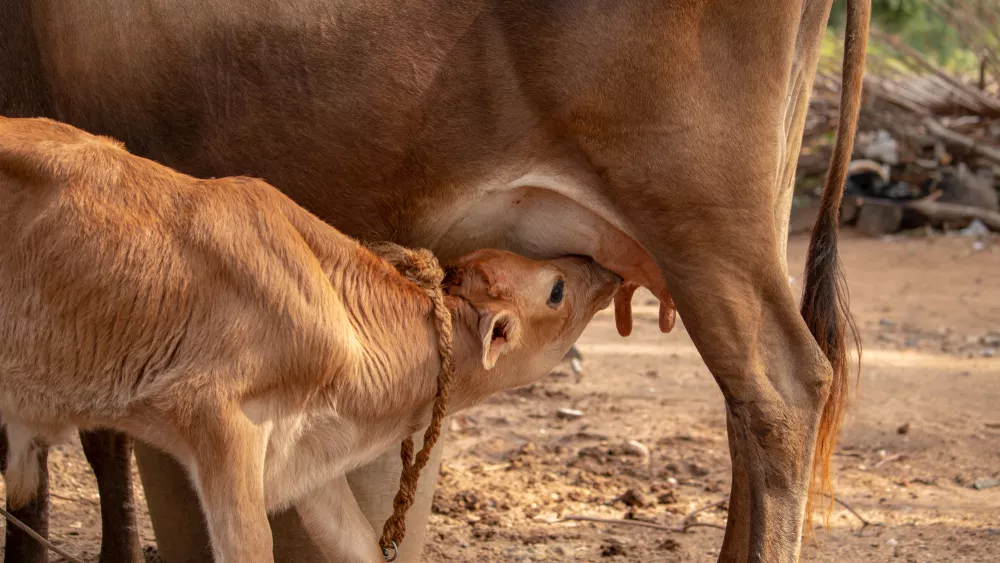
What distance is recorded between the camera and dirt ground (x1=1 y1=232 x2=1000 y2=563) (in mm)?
4988

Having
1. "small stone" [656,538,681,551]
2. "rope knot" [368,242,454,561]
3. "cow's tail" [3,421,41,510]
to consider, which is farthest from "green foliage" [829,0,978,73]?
"cow's tail" [3,421,41,510]

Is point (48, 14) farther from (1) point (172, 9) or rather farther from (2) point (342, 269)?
(2) point (342, 269)

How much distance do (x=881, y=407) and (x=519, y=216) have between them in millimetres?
3630

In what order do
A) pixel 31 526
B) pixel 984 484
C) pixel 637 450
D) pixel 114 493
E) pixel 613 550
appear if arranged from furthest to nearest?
pixel 637 450 → pixel 984 484 → pixel 613 550 → pixel 114 493 → pixel 31 526

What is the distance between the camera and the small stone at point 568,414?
22.1 ft

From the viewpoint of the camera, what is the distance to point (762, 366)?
12.6 ft

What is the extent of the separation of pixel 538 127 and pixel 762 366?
3.38 ft

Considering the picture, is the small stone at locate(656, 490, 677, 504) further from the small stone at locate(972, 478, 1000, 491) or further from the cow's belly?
→ the cow's belly

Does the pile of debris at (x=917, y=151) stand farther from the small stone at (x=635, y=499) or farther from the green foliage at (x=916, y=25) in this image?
the small stone at (x=635, y=499)

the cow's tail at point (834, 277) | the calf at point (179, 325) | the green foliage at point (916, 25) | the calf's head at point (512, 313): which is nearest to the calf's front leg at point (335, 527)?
the calf at point (179, 325)

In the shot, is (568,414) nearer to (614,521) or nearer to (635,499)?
(635,499)

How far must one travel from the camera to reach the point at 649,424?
662 cm

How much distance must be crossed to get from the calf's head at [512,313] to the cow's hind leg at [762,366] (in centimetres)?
35

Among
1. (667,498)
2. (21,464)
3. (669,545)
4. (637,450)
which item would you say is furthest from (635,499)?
(21,464)
